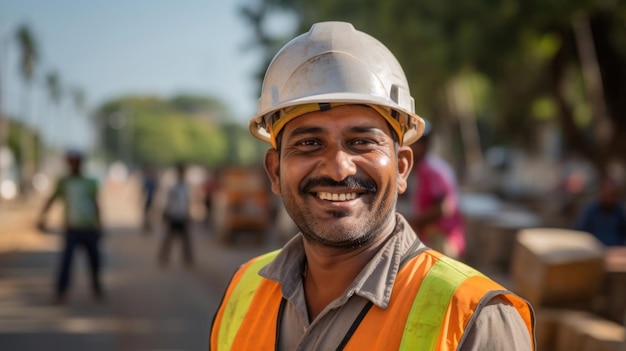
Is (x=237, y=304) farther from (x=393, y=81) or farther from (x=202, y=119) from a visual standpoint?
(x=202, y=119)

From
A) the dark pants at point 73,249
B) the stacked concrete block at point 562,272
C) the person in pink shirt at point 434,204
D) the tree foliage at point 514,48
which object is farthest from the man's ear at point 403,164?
the tree foliage at point 514,48

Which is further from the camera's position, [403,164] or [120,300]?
[120,300]

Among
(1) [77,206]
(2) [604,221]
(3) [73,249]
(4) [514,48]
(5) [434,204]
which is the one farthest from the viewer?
(4) [514,48]

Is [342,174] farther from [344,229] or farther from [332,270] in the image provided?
[332,270]

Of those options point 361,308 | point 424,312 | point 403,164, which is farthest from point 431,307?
point 403,164

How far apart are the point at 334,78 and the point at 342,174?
0.25 m

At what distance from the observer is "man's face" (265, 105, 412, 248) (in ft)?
7.30

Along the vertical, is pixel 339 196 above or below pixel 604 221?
above

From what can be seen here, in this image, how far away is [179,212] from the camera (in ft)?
50.3

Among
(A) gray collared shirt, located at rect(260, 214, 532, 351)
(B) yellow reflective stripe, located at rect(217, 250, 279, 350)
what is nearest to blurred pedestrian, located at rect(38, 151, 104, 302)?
(B) yellow reflective stripe, located at rect(217, 250, 279, 350)

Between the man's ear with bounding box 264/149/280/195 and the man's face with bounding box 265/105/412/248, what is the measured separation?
0.19m

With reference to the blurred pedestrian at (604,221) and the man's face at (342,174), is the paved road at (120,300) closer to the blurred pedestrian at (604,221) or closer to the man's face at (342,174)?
the blurred pedestrian at (604,221)

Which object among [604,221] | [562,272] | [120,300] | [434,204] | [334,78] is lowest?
[120,300]

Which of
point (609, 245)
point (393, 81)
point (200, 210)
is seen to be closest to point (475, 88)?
point (200, 210)
